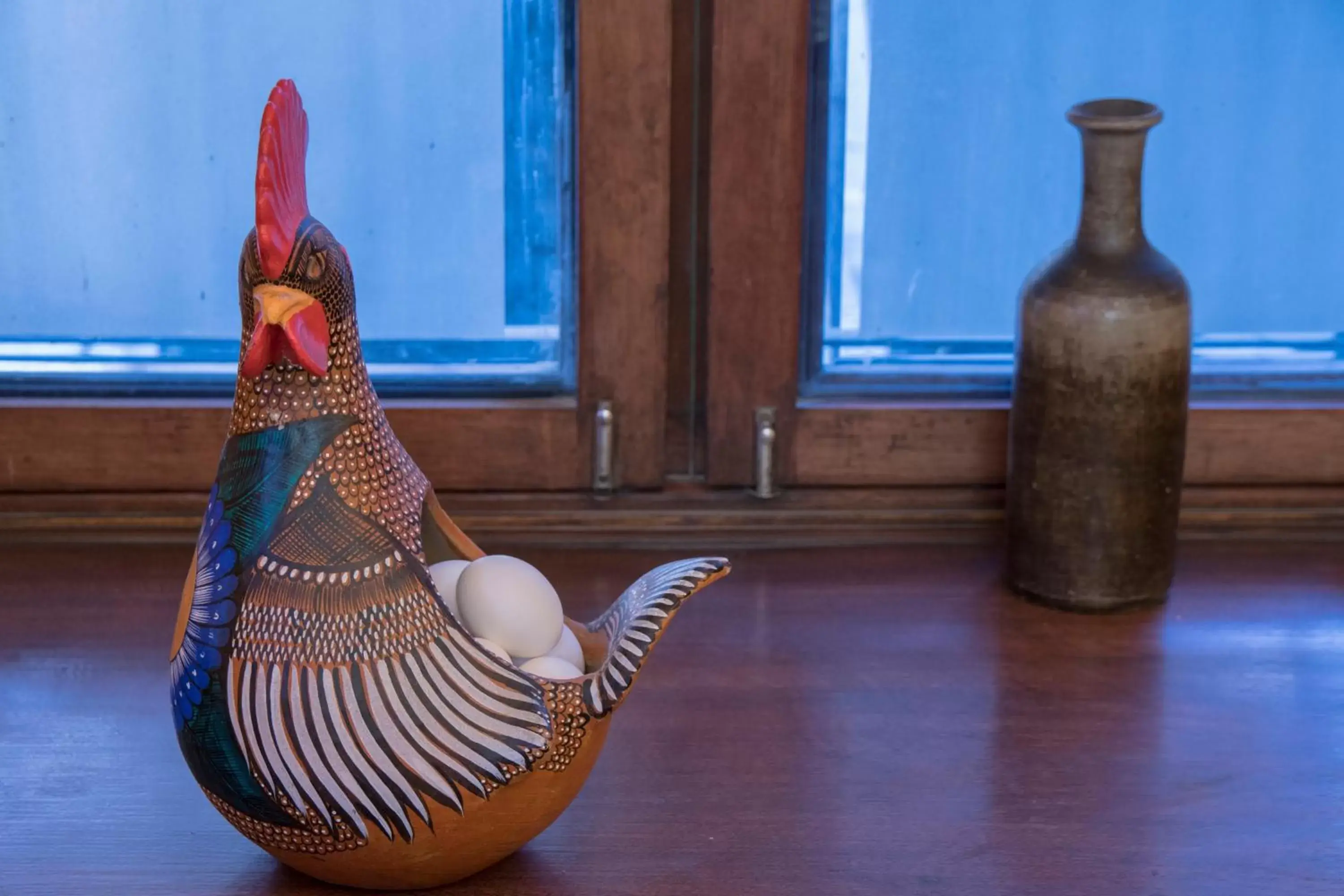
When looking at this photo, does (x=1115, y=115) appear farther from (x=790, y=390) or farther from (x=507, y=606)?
(x=507, y=606)

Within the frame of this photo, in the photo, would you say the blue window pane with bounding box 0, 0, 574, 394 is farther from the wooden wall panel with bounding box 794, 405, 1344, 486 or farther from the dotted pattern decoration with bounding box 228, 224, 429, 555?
the dotted pattern decoration with bounding box 228, 224, 429, 555

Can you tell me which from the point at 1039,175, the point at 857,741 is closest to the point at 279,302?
the point at 857,741

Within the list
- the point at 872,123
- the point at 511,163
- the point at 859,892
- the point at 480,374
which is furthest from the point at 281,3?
the point at 859,892

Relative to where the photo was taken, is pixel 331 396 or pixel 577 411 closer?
pixel 331 396

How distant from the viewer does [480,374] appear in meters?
1.14

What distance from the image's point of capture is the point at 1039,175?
45.2 inches

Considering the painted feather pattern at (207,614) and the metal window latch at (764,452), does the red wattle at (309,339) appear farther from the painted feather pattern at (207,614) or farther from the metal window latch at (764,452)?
the metal window latch at (764,452)

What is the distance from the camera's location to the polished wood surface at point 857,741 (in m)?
0.74

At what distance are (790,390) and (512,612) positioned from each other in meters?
0.47

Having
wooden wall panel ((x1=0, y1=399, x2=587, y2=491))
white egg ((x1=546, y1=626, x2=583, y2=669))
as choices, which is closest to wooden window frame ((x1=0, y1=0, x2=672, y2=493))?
wooden wall panel ((x1=0, y1=399, x2=587, y2=491))

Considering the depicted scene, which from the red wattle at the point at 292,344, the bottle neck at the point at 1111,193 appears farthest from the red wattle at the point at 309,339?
the bottle neck at the point at 1111,193

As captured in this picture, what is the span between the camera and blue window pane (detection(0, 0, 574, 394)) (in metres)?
1.09

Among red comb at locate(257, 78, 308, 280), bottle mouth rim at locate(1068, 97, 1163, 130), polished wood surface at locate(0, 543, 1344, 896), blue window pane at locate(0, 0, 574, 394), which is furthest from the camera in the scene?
blue window pane at locate(0, 0, 574, 394)

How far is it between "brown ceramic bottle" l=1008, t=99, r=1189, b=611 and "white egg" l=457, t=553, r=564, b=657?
445 mm
